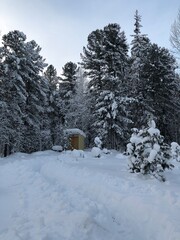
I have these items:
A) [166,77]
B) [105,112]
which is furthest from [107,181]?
[166,77]

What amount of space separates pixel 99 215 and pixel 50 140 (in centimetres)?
3243

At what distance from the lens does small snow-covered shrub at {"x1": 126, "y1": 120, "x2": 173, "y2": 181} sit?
1066cm

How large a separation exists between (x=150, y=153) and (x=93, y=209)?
3.97 meters

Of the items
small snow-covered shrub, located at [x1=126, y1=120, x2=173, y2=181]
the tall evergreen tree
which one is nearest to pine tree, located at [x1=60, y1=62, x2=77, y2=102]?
the tall evergreen tree

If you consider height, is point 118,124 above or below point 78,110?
below

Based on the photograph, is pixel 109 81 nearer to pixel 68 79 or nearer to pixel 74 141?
pixel 74 141

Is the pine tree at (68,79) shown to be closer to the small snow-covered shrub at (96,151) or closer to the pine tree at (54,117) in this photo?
the pine tree at (54,117)

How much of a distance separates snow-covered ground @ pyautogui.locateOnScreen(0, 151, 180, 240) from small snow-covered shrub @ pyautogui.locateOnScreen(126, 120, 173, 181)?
376 mm

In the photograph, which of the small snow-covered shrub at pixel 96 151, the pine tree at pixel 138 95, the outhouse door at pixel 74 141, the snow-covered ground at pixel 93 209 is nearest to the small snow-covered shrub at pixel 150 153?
the snow-covered ground at pixel 93 209

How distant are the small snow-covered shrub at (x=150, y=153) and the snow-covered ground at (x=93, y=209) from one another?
1.23 ft

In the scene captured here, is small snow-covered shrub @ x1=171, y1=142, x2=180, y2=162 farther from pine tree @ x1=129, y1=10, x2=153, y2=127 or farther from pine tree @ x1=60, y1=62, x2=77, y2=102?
pine tree @ x1=60, y1=62, x2=77, y2=102

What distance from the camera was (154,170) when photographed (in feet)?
35.6

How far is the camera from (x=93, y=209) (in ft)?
23.6

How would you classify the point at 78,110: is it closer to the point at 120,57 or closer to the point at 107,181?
the point at 120,57
